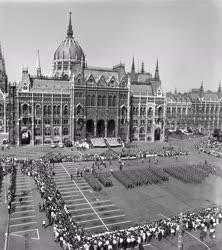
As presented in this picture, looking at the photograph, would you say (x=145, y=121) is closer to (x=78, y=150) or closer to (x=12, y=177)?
(x=78, y=150)

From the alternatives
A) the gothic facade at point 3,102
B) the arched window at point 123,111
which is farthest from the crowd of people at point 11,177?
the gothic facade at point 3,102

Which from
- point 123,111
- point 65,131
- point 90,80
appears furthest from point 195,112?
point 65,131

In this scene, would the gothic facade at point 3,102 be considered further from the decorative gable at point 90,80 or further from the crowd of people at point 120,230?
the crowd of people at point 120,230

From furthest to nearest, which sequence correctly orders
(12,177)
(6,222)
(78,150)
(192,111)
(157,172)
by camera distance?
(192,111), (78,150), (157,172), (12,177), (6,222)

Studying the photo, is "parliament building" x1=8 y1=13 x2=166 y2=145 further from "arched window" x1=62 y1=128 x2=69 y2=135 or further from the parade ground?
the parade ground

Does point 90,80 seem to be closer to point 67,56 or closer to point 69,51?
point 67,56

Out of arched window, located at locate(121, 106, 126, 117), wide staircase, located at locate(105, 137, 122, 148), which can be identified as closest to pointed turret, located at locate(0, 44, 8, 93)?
arched window, located at locate(121, 106, 126, 117)

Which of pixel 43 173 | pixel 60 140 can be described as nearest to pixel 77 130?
pixel 60 140
